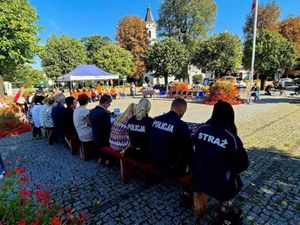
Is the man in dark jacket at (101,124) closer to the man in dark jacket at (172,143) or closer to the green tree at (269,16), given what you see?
the man in dark jacket at (172,143)

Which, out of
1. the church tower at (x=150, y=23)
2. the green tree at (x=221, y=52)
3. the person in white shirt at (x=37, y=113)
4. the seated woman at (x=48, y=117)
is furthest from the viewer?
the church tower at (x=150, y=23)

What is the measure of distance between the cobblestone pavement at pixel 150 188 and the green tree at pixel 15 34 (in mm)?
11635

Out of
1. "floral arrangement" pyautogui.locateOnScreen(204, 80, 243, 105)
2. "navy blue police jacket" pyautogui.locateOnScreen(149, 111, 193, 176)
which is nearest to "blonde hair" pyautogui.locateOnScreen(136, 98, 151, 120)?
"navy blue police jacket" pyautogui.locateOnScreen(149, 111, 193, 176)

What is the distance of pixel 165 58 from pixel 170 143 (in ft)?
74.9

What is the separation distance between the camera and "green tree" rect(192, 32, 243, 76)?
2450cm

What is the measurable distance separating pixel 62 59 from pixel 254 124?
3850 cm

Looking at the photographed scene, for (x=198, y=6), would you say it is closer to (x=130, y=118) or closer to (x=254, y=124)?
(x=254, y=124)

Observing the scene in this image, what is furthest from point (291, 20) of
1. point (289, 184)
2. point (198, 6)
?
point (289, 184)

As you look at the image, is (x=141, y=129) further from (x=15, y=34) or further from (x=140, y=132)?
(x=15, y=34)

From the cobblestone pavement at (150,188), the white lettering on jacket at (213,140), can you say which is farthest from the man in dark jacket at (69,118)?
the white lettering on jacket at (213,140)

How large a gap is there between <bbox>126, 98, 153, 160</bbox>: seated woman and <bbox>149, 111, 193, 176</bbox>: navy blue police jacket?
46cm

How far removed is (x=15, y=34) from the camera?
14211 millimetres

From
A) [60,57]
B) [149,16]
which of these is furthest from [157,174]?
[149,16]

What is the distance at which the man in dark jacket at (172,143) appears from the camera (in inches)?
108
